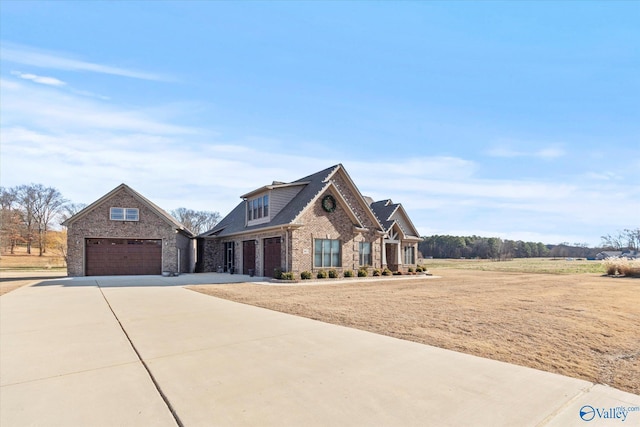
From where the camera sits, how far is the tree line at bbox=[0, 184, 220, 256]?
56062 mm

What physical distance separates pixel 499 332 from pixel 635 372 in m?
2.56

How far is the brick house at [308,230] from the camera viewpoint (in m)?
22.1

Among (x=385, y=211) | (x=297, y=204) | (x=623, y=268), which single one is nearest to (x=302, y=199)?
(x=297, y=204)

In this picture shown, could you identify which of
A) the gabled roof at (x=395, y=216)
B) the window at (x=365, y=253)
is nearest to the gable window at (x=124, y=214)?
the window at (x=365, y=253)

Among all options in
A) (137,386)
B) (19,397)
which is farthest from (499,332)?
(19,397)

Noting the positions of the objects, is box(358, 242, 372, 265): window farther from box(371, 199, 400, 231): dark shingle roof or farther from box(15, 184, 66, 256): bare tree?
box(15, 184, 66, 256): bare tree

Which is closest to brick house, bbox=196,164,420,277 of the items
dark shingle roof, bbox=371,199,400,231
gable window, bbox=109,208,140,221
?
dark shingle roof, bbox=371,199,400,231

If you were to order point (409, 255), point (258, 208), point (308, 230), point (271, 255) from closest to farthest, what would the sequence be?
1. point (308, 230)
2. point (271, 255)
3. point (258, 208)
4. point (409, 255)

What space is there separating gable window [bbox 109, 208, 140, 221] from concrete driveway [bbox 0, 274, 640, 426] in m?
18.9

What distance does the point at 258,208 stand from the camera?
83.4 feet

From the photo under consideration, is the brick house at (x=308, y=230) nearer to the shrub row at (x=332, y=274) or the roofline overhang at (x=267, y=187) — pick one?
the roofline overhang at (x=267, y=187)

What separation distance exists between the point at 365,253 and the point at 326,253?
3481 millimetres

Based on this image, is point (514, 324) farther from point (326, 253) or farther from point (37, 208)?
point (37, 208)

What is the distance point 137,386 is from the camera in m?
4.62
